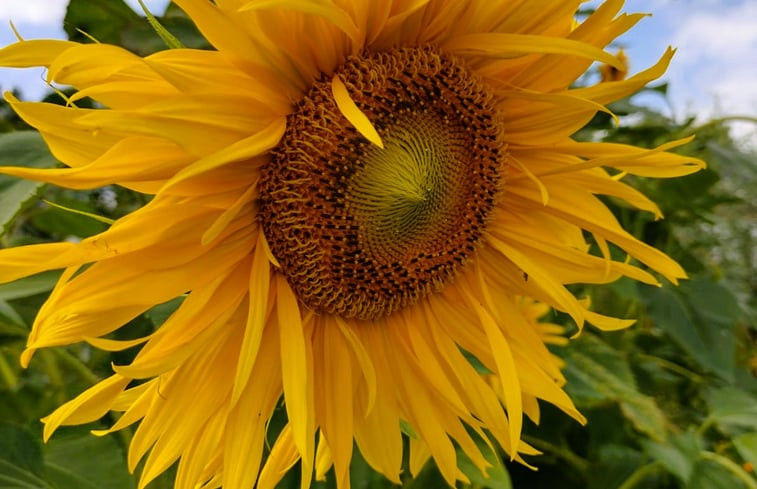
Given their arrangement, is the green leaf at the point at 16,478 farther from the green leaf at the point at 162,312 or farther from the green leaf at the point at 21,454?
the green leaf at the point at 162,312

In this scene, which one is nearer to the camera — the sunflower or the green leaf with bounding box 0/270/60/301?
the sunflower

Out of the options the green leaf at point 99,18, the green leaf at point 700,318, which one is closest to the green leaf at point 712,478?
the green leaf at point 700,318

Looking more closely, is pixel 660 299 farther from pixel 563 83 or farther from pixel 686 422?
pixel 563 83

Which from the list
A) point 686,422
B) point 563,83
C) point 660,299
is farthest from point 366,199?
point 686,422

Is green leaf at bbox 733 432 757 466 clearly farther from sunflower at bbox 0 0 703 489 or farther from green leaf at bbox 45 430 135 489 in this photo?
green leaf at bbox 45 430 135 489

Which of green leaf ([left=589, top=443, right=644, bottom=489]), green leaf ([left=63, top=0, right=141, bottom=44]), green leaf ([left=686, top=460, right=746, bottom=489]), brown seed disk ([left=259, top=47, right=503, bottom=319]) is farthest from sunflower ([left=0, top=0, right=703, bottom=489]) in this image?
green leaf ([left=589, top=443, right=644, bottom=489])

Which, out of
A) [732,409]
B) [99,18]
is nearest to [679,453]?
[732,409]

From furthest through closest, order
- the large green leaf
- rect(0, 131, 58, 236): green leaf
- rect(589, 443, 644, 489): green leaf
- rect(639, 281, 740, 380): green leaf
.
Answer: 1. rect(639, 281, 740, 380): green leaf
2. rect(589, 443, 644, 489): green leaf
3. the large green leaf
4. rect(0, 131, 58, 236): green leaf
